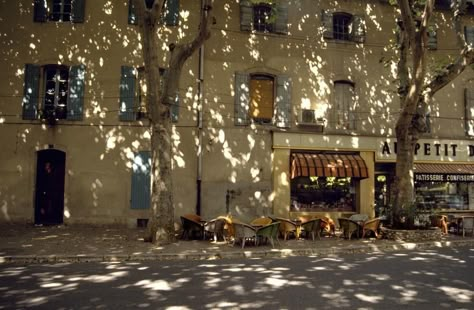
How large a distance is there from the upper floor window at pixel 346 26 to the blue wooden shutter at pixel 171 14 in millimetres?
6229

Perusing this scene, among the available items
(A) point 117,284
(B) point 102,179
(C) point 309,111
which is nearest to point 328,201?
(C) point 309,111

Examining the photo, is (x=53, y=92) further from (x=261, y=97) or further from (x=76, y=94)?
(x=261, y=97)

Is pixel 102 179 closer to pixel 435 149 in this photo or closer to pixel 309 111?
pixel 309 111

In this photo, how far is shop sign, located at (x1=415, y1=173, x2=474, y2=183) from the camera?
1576cm

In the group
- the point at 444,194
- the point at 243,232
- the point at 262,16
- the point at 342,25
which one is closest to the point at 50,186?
the point at 243,232

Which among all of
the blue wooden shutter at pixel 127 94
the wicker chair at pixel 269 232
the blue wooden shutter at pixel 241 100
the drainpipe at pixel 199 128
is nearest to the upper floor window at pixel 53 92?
the blue wooden shutter at pixel 127 94

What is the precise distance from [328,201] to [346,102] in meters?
4.20

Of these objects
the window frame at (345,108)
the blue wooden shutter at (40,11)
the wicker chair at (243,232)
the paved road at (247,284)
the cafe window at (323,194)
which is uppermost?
the blue wooden shutter at (40,11)

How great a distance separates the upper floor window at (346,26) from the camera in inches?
625

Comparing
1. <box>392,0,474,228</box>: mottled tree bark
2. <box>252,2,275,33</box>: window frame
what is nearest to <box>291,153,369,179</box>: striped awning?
<box>392,0,474,228</box>: mottled tree bark

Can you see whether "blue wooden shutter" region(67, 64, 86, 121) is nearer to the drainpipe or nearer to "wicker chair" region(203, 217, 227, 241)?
the drainpipe

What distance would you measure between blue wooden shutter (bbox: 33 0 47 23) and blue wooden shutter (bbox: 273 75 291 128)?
9.18 m

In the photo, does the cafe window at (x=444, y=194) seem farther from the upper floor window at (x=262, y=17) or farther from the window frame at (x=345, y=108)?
the upper floor window at (x=262, y=17)

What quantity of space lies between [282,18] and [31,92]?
10084 millimetres
